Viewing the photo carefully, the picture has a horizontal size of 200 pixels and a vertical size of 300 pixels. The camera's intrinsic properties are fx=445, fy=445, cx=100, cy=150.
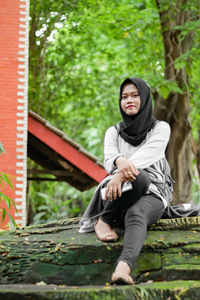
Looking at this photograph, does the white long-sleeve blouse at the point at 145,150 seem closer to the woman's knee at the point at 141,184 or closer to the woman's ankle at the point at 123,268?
the woman's knee at the point at 141,184

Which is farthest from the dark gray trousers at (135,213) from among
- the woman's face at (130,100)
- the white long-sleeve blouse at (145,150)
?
the woman's face at (130,100)

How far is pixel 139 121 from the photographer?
386 cm

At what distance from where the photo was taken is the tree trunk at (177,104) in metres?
8.87

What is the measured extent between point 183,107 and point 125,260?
21.0ft


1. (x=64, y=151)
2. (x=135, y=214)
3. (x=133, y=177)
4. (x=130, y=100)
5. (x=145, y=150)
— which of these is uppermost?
(x=130, y=100)

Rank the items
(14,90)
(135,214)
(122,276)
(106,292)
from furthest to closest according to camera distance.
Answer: (14,90) < (135,214) < (122,276) < (106,292)

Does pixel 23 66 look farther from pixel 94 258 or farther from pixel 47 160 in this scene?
pixel 94 258

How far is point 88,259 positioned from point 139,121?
125 cm

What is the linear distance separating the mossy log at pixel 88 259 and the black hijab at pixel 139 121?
822 mm

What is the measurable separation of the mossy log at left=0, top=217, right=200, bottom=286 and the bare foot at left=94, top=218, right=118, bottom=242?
5 cm

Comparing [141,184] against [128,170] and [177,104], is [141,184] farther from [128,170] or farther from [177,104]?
[177,104]

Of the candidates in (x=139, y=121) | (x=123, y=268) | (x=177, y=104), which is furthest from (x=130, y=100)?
(x=177, y=104)

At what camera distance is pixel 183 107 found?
907 cm

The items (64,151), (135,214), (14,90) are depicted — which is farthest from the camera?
(64,151)
